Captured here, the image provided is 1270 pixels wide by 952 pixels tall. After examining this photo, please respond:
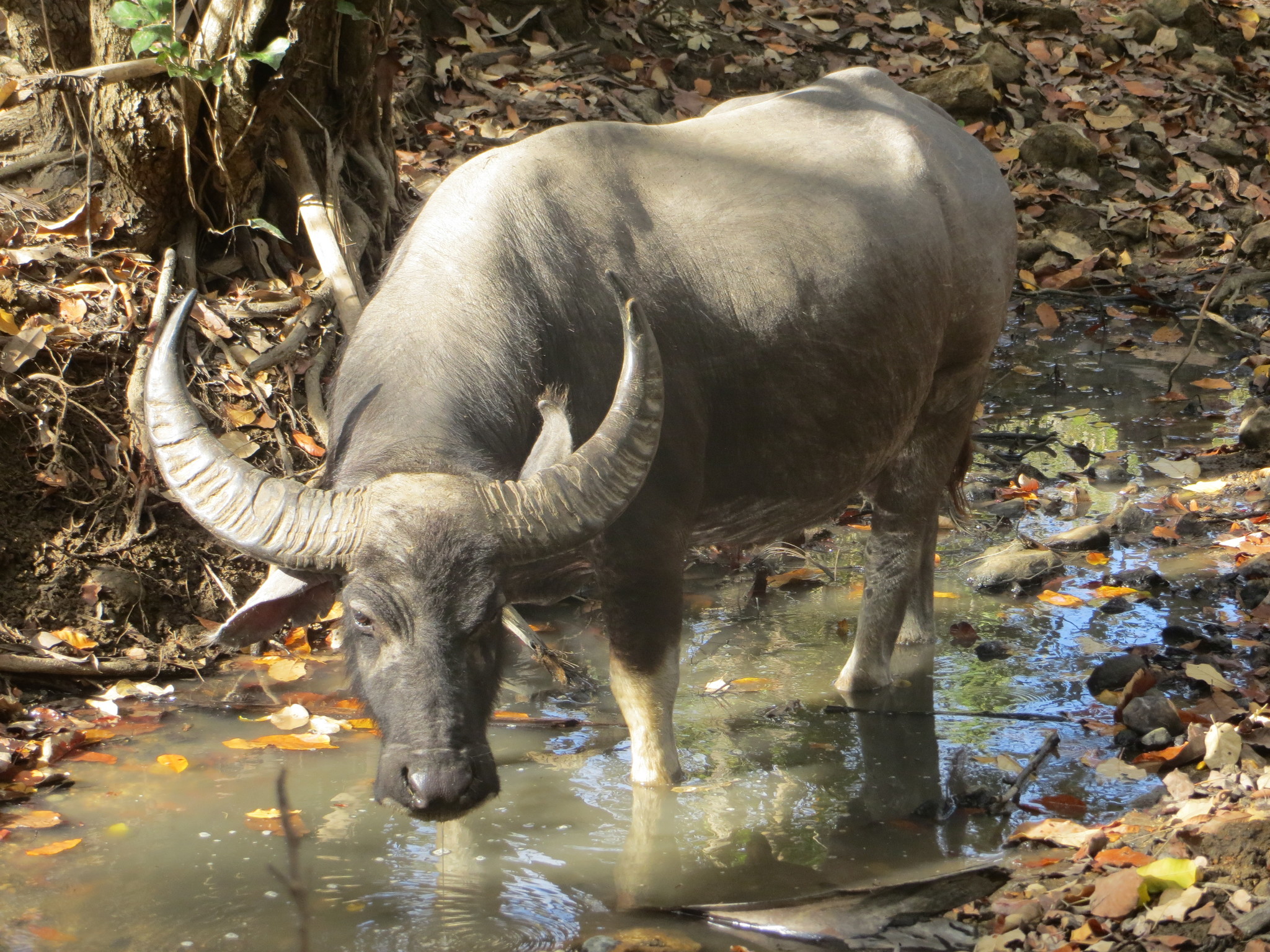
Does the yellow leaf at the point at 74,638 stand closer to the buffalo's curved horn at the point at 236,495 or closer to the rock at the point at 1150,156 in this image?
the buffalo's curved horn at the point at 236,495

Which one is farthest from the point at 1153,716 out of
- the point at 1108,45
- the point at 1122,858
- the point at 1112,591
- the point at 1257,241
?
the point at 1108,45

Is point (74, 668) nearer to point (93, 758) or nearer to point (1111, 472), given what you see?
point (93, 758)

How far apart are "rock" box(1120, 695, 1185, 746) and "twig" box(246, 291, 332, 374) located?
4377 millimetres

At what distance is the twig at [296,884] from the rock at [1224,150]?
12263 mm

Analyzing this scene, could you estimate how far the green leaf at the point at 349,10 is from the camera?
6422 mm

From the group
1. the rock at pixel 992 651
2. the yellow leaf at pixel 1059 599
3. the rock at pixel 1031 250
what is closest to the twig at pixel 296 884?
the rock at pixel 992 651

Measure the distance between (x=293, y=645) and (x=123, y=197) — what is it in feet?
8.26

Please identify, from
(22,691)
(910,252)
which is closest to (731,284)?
(910,252)

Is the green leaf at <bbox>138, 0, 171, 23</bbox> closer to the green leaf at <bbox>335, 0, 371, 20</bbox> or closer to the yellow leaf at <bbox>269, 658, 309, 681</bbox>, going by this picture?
the green leaf at <bbox>335, 0, 371, 20</bbox>

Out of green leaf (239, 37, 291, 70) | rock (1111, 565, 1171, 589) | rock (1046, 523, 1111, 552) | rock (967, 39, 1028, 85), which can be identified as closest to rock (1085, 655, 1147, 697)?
rock (1111, 565, 1171, 589)

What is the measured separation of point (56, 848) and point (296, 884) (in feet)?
2.87

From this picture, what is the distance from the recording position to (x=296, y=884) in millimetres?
4172

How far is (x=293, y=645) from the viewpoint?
20.1 ft

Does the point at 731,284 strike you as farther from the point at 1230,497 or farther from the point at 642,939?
the point at 1230,497
